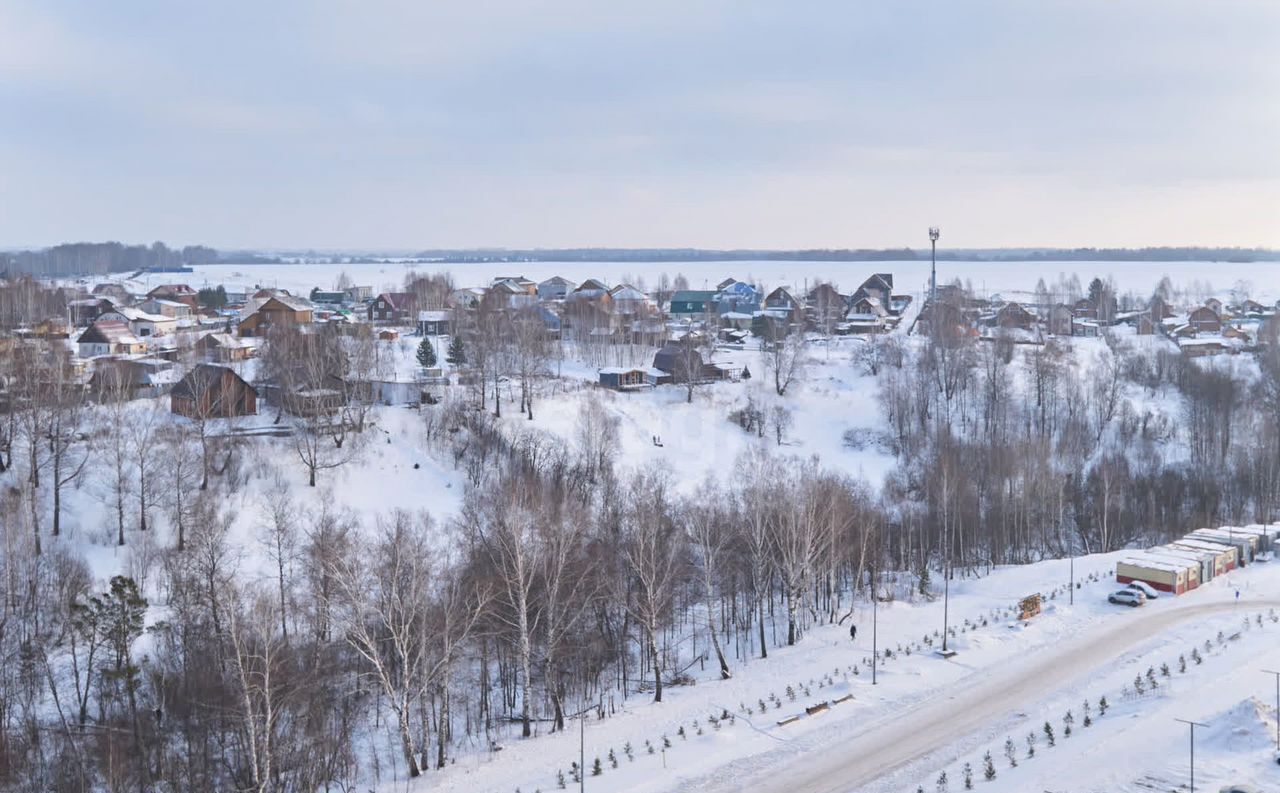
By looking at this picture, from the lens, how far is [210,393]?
3812 cm

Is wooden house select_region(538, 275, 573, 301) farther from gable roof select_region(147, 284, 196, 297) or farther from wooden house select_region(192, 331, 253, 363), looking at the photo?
wooden house select_region(192, 331, 253, 363)

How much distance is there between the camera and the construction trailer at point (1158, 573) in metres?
31.6

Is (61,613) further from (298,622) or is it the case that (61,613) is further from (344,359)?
(344,359)

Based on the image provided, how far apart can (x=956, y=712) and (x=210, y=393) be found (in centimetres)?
2920

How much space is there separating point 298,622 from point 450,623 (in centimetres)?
734

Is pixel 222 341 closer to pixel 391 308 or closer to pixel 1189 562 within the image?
pixel 391 308

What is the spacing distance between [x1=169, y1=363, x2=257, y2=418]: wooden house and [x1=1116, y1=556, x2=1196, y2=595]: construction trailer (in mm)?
32241

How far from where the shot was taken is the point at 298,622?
2773 centimetres

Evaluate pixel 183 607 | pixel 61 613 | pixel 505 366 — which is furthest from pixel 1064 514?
pixel 61 613

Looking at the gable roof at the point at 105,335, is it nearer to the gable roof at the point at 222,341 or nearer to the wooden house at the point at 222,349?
the gable roof at the point at 222,341

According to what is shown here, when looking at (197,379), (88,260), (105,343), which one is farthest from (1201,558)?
(88,260)

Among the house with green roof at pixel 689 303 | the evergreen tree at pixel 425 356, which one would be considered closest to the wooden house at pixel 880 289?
the house with green roof at pixel 689 303

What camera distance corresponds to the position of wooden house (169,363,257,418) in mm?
Answer: 37406

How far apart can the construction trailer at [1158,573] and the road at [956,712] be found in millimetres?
2001
